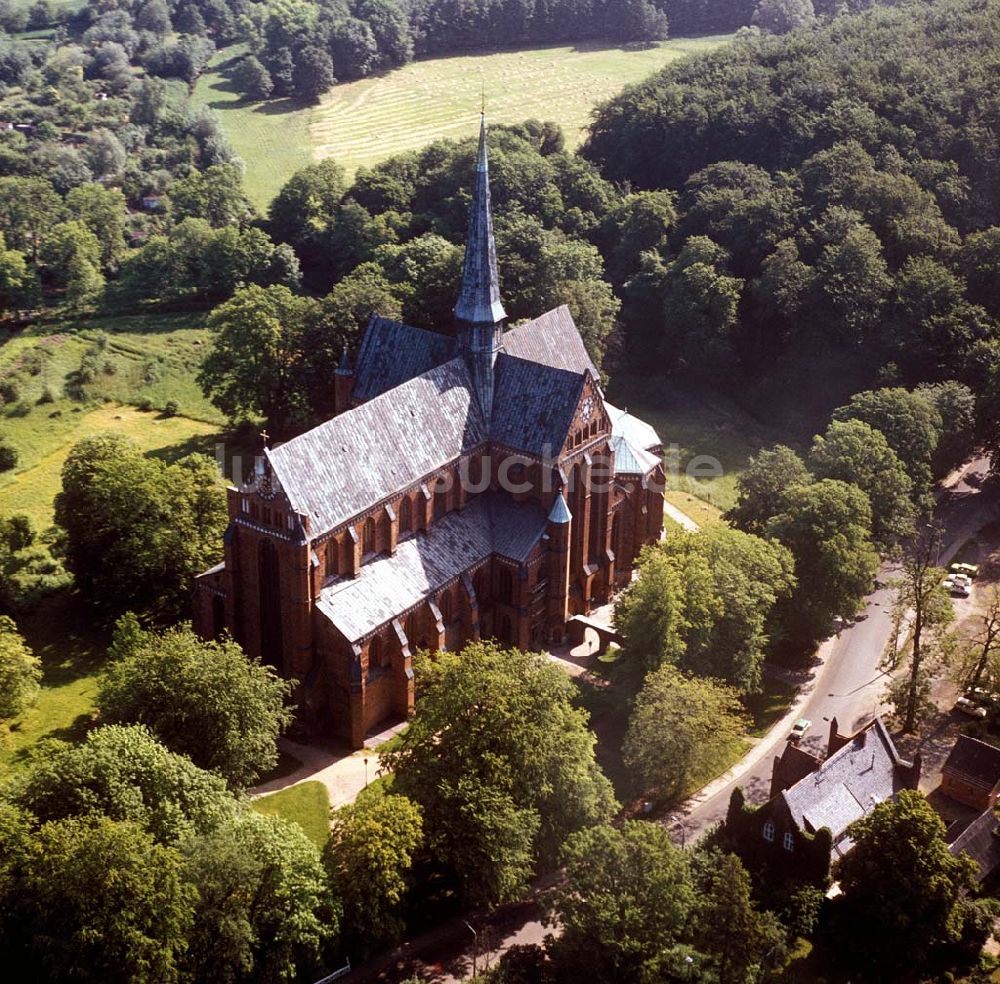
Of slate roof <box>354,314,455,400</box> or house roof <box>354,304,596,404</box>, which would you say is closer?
slate roof <box>354,314,455,400</box>

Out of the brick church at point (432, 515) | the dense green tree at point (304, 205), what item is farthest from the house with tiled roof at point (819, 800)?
the dense green tree at point (304, 205)

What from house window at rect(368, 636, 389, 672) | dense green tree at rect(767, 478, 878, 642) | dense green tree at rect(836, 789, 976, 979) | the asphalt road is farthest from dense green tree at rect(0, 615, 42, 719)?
dense green tree at rect(767, 478, 878, 642)

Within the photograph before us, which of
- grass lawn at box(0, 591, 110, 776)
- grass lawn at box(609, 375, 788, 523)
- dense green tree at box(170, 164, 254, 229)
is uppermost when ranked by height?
dense green tree at box(170, 164, 254, 229)

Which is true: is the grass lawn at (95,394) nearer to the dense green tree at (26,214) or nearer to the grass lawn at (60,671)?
the grass lawn at (60,671)

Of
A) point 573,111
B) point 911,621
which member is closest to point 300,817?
point 911,621

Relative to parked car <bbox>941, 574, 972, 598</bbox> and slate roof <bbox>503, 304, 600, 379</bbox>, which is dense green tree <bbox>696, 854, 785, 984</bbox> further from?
parked car <bbox>941, 574, 972, 598</bbox>

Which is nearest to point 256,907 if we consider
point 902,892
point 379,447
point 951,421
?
point 379,447
